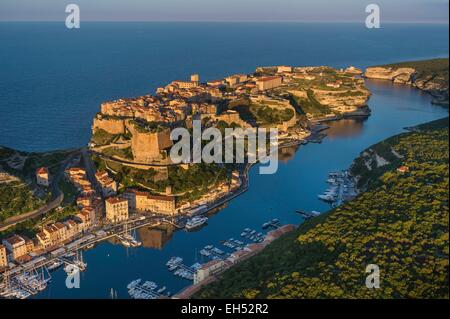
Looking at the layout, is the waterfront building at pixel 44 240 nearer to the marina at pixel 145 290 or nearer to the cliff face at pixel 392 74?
the marina at pixel 145 290

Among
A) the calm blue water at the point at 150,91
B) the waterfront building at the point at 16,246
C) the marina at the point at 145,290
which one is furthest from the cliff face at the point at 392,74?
the waterfront building at the point at 16,246

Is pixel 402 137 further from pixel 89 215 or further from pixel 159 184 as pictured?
pixel 89 215

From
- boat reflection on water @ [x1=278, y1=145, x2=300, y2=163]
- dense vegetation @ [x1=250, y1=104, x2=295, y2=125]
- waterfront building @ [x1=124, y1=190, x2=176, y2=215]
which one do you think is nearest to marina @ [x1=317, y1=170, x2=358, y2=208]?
boat reflection on water @ [x1=278, y1=145, x2=300, y2=163]

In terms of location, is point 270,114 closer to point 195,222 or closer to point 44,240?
→ point 195,222

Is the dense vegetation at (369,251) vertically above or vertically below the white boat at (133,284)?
above

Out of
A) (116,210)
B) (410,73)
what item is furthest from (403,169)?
(410,73)

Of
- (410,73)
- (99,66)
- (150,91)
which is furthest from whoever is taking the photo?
(99,66)

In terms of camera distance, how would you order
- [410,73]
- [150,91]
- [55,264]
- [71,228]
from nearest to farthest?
[55,264], [71,228], [150,91], [410,73]
